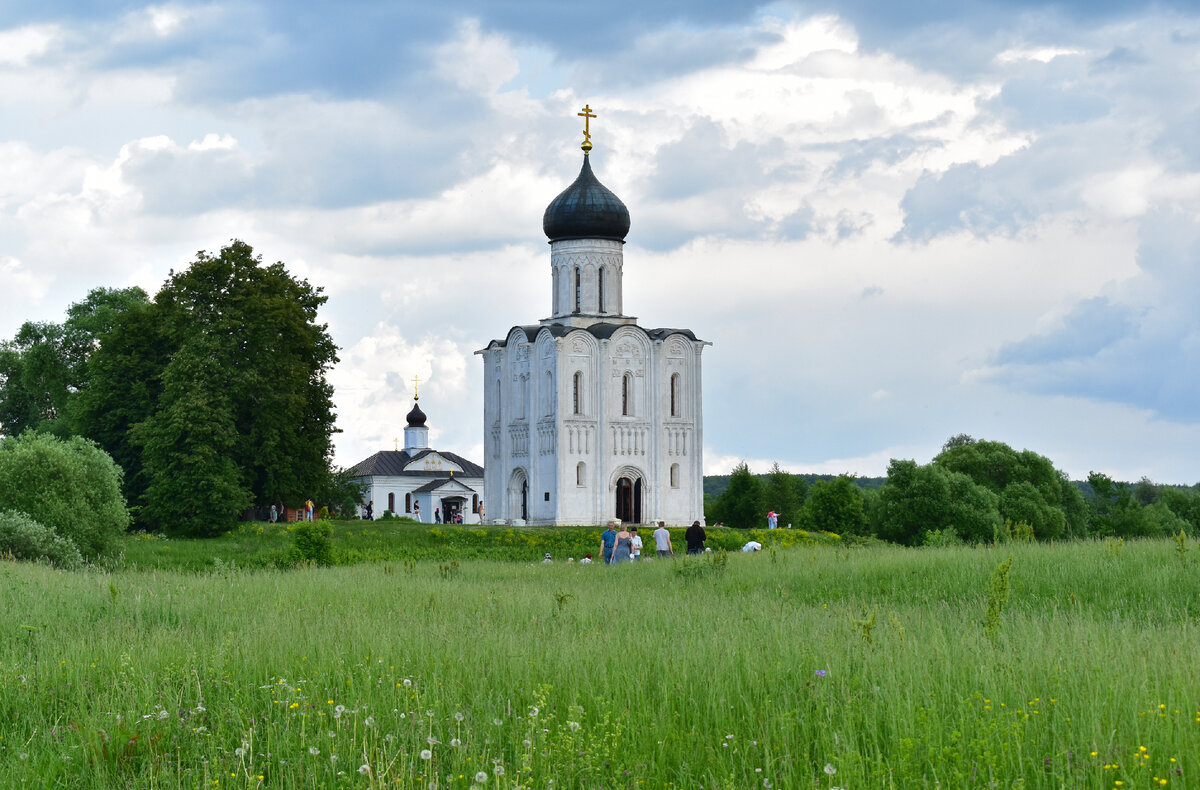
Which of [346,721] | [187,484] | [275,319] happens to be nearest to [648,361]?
[275,319]

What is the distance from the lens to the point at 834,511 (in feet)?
210

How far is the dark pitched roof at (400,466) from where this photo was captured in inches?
3816

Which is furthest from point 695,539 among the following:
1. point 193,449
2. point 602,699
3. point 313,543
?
point 602,699

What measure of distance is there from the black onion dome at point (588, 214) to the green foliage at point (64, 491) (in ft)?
90.8

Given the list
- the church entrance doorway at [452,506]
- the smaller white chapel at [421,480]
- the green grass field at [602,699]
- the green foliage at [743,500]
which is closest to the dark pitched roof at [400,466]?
the smaller white chapel at [421,480]

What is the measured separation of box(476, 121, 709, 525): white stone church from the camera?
53938 mm

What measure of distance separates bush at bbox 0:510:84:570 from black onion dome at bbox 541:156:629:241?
31.7 m

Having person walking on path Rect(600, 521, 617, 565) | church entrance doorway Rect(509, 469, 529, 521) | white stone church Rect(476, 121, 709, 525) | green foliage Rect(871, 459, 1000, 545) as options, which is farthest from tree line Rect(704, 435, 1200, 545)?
person walking on path Rect(600, 521, 617, 565)

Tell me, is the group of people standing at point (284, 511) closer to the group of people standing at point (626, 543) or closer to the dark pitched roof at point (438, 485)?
the group of people standing at point (626, 543)

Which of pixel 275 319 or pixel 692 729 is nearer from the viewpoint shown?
pixel 692 729

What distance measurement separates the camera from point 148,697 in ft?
29.2

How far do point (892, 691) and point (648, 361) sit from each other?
4732 centimetres

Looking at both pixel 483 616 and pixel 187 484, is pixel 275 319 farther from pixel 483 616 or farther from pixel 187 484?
pixel 483 616

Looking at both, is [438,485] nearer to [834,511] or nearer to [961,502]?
[834,511]
